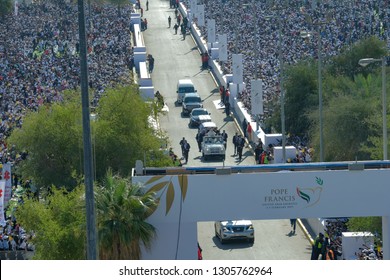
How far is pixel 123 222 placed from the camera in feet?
88.3

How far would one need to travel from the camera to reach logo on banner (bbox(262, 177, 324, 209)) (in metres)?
27.7

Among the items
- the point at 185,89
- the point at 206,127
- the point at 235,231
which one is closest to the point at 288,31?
the point at 185,89

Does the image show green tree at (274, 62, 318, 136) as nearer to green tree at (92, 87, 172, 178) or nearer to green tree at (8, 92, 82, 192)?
green tree at (92, 87, 172, 178)

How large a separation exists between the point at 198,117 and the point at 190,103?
376 cm

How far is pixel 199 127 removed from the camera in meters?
54.6

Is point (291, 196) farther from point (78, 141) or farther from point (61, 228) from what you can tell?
point (78, 141)

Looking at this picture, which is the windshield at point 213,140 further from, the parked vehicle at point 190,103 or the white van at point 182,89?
the white van at point 182,89

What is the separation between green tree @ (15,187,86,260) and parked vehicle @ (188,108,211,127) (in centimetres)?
2754

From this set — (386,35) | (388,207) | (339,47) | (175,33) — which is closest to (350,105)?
(388,207)

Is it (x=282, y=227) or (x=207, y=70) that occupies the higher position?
(x=207, y=70)

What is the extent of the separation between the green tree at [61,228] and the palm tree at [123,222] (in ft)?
1.94
